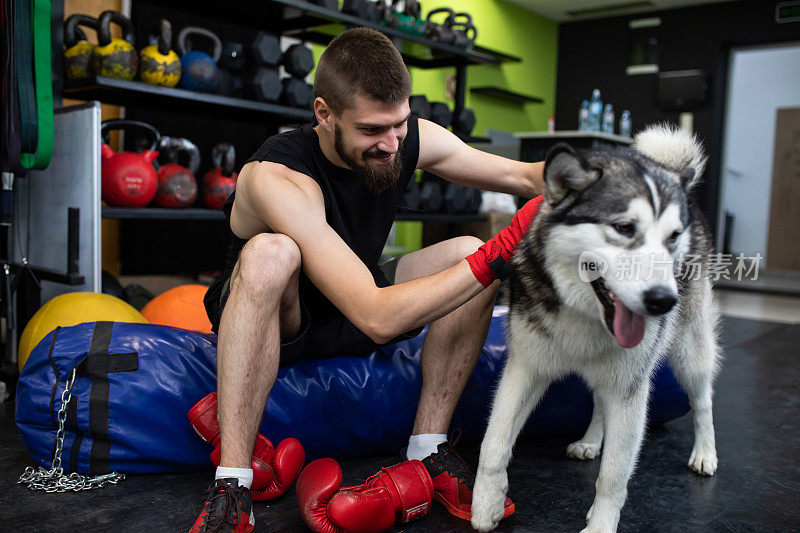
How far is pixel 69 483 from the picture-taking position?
1609 millimetres

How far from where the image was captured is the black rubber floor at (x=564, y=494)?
1487 mm

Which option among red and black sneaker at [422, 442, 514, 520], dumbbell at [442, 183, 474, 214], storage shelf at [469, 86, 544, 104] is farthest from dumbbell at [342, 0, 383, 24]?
storage shelf at [469, 86, 544, 104]

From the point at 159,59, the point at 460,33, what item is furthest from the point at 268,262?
the point at 460,33

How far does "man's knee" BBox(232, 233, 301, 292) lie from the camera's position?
150cm

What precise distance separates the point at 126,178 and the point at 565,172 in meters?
2.15

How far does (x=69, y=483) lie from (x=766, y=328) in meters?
4.17

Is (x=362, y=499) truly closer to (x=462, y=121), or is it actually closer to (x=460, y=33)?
(x=462, y=121)

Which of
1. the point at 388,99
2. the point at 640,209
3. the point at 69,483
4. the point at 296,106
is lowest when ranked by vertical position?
the point at 69,483

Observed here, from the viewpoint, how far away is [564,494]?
169 centimetres

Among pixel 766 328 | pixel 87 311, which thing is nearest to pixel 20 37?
pixel 87 311

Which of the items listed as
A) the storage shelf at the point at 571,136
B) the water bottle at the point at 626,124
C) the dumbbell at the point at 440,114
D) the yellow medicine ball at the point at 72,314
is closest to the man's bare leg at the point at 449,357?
the yellow medicine ball at the point at 72,314

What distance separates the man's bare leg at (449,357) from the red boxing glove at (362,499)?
8.4 inches

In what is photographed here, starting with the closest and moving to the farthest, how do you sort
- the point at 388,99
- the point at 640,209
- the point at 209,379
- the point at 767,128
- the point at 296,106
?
the point at 640,209 < the point at 388,99 < the point at 209,379 < the point at 296,106 < the point at 767,128

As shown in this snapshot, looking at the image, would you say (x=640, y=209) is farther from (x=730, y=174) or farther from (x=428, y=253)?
(x=730, y=174)
